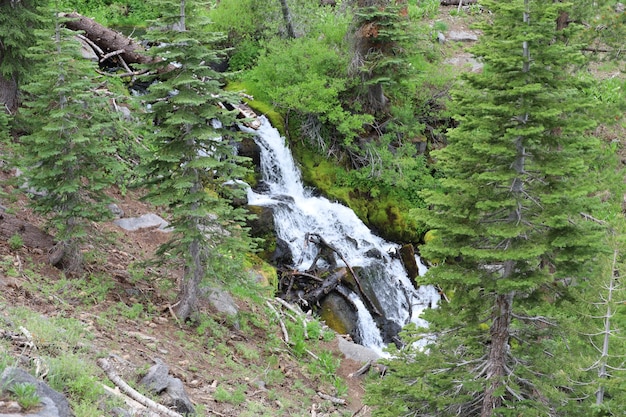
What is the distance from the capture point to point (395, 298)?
52.5 feet

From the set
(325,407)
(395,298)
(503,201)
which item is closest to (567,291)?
(503,201)

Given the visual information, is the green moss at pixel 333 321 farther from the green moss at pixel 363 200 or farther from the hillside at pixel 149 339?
the green moss at pixel 363 200

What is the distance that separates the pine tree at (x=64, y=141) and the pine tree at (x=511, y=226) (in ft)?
19.1

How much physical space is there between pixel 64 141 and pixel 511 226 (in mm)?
6980

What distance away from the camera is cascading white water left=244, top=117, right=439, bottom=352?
1573 centimetres

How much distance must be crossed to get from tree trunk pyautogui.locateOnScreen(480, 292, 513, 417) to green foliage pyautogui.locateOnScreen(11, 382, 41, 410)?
16.6 ft

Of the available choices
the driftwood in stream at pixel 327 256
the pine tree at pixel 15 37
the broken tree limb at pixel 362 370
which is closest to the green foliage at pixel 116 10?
the pine tree at pixel 15 37

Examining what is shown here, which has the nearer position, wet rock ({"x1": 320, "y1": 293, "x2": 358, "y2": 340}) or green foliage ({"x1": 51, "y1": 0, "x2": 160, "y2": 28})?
wet rock ({"x1": 320, "y1": 293, "x2": 358, "y2": 340})

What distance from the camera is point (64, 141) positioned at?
9305 mm

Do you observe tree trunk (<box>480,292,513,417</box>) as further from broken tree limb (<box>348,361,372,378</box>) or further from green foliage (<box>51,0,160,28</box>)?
green foliage (<box>51,0,160,28</box>)

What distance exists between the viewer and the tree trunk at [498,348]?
712cm

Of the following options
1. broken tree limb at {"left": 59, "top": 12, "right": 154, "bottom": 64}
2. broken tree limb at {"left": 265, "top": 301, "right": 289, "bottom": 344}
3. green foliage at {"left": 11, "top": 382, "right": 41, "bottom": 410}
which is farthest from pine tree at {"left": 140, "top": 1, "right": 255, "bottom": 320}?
broken tree limb at {"left": 59, "top": 12, "right": 154, "bottom": 64}

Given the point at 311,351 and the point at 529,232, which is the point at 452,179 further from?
the point at 311,351

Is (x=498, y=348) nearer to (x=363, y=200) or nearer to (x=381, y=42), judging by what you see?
(x=363, y=200)
